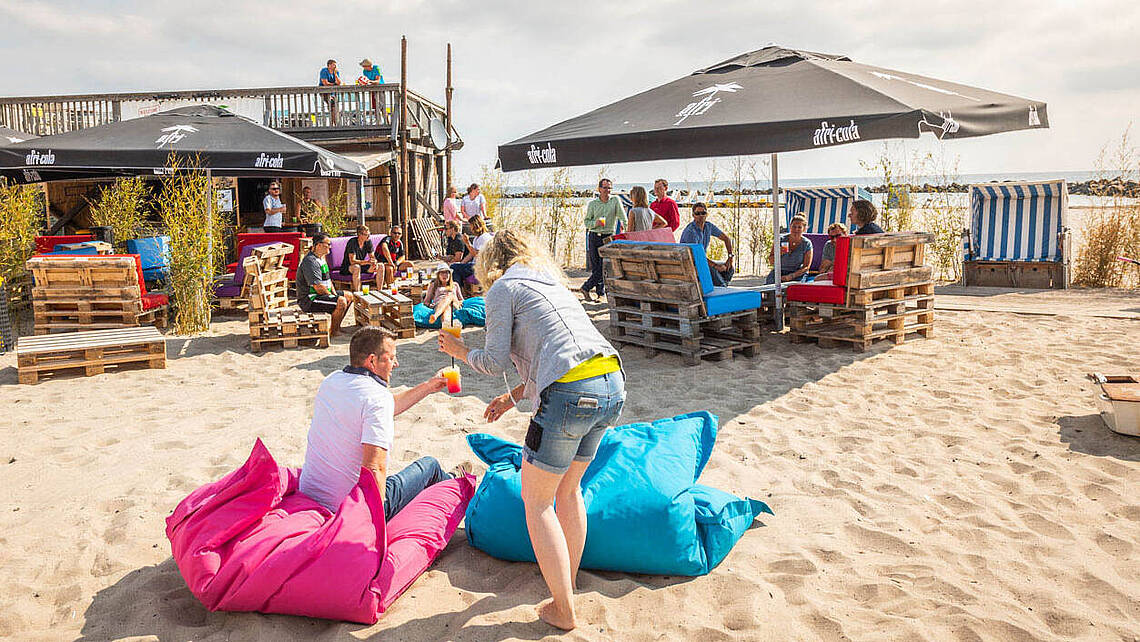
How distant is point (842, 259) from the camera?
24.3 ft

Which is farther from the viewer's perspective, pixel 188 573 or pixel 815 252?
pixel 815 252

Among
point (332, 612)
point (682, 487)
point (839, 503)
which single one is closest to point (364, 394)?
point (332, 612)

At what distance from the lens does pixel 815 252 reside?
10344mm

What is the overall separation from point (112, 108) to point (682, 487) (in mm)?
19436

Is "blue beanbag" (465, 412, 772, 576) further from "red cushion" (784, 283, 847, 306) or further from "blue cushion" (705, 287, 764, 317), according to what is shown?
"red cushion" (784, 283, 847, 306)

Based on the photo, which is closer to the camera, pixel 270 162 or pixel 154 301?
pixel 154 301

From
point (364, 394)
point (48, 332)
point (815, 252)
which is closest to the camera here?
point (364, 394)

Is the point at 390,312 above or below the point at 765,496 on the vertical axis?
above

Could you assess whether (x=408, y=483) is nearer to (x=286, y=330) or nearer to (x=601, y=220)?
(x=286, y=330)

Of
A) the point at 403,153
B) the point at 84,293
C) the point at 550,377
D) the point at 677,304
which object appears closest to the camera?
the point at 550,377

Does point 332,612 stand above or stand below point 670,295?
below

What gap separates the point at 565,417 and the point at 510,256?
0.68 m

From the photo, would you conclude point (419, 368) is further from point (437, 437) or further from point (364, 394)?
point (364, 394)

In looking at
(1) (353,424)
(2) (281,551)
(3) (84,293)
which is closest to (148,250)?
(3) (84,293)
